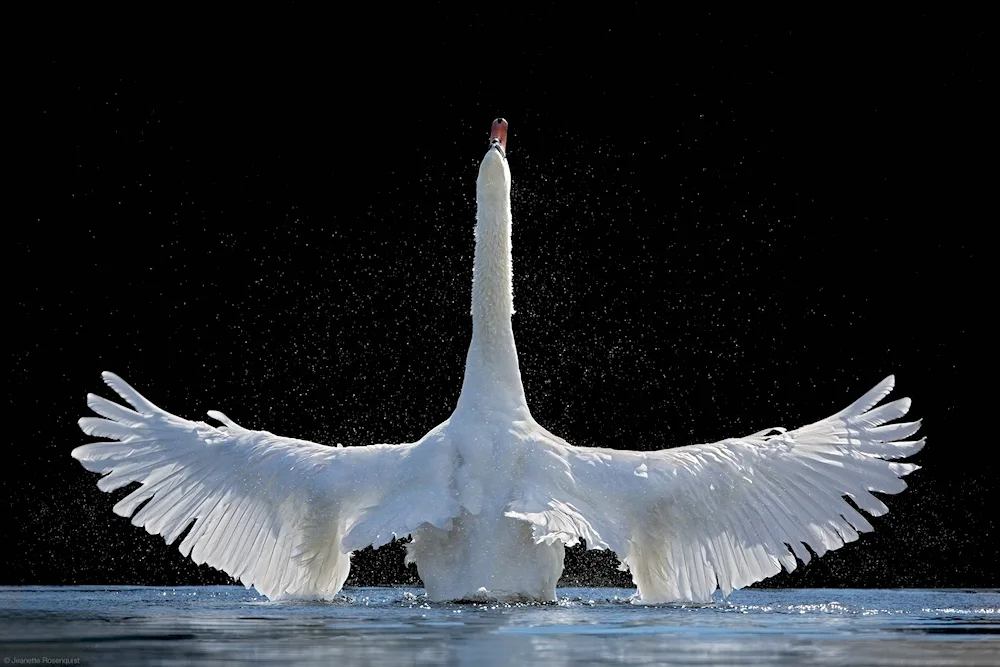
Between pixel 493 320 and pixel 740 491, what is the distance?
7.19ft

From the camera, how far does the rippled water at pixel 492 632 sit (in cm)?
654

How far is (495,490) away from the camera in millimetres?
9922

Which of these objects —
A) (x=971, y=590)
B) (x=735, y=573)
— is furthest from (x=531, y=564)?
(x=971, y=590)

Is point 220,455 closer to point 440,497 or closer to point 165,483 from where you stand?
point 165,483

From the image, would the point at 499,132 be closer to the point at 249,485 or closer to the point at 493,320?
the point at 493,320

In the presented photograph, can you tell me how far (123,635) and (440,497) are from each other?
106 inches

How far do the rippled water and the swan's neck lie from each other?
151cm

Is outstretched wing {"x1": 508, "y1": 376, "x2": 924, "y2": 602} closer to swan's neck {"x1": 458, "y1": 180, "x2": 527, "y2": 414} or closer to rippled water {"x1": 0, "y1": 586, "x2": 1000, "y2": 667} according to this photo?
rippled water {"x1": 0, "y1": 586, "x2": 1000, "y2": 667}

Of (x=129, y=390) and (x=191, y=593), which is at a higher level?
(x=129, y=390)

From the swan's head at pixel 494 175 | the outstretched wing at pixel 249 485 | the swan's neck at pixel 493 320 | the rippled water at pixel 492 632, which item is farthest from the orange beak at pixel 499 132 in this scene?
the rippled water at pixel 492 632

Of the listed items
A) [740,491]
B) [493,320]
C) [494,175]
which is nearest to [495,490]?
[493,320]

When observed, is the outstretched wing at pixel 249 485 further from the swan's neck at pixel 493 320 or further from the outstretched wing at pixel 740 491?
the outstretched wing at pixel 740 491

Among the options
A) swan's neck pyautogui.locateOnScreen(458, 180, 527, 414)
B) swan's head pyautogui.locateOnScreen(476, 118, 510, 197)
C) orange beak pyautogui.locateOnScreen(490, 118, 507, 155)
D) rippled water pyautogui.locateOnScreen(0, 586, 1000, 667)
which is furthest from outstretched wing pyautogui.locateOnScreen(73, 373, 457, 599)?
orange beak pyautogui.locateOnScreen(490, 118, 507, 155)

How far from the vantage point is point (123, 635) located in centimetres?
764
